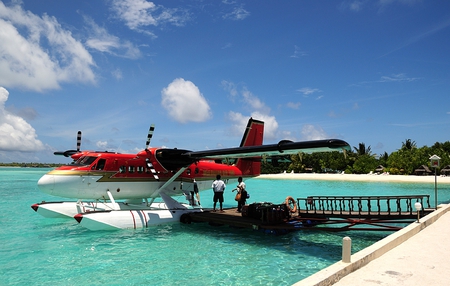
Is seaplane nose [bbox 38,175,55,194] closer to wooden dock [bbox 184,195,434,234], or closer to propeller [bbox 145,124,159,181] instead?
propeller [bbox 145,124,159,181]

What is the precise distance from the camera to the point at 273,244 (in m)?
10.6

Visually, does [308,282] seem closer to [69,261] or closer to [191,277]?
[191,277]

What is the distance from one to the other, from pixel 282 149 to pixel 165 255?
498 cm

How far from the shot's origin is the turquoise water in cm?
750

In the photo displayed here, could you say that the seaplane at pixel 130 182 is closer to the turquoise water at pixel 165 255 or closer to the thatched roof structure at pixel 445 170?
the turquoise water at pixel 165 255

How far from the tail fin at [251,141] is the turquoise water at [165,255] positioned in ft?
18.1

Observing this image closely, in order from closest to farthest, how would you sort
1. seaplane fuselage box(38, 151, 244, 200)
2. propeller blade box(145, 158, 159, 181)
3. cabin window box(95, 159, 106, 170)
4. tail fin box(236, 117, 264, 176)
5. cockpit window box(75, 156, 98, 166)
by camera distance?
1. seaplane fuselage box(38, 151, 244, 200)
2. cockpit window box(75, 156, 98, 166)
3. cabin window box(95, 159, 106, 170)
4. propeller blade box(145, 158, 159, 181)
5. tail fin box(236, 117, 264, 176)

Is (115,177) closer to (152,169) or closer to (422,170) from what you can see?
(152,169)

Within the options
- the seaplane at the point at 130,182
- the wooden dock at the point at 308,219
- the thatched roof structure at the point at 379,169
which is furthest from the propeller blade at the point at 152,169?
the thatched roof structure at the point at 379,169

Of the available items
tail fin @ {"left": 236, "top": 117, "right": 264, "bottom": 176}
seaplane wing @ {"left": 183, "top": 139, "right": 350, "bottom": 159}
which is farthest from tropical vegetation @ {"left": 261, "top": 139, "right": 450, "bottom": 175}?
seaplane wing @ {"left": 183, "top": 139, "right": 350, "bottom": 159}

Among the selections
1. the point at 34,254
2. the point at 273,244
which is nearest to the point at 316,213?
the point at 273,244

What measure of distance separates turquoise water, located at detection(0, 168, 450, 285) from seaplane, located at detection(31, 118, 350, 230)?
61 cm

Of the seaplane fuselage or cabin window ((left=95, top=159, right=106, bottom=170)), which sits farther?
cabin window ((left=95, top=159, right=106, bottom=170))

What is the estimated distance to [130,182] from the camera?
1403 cm
